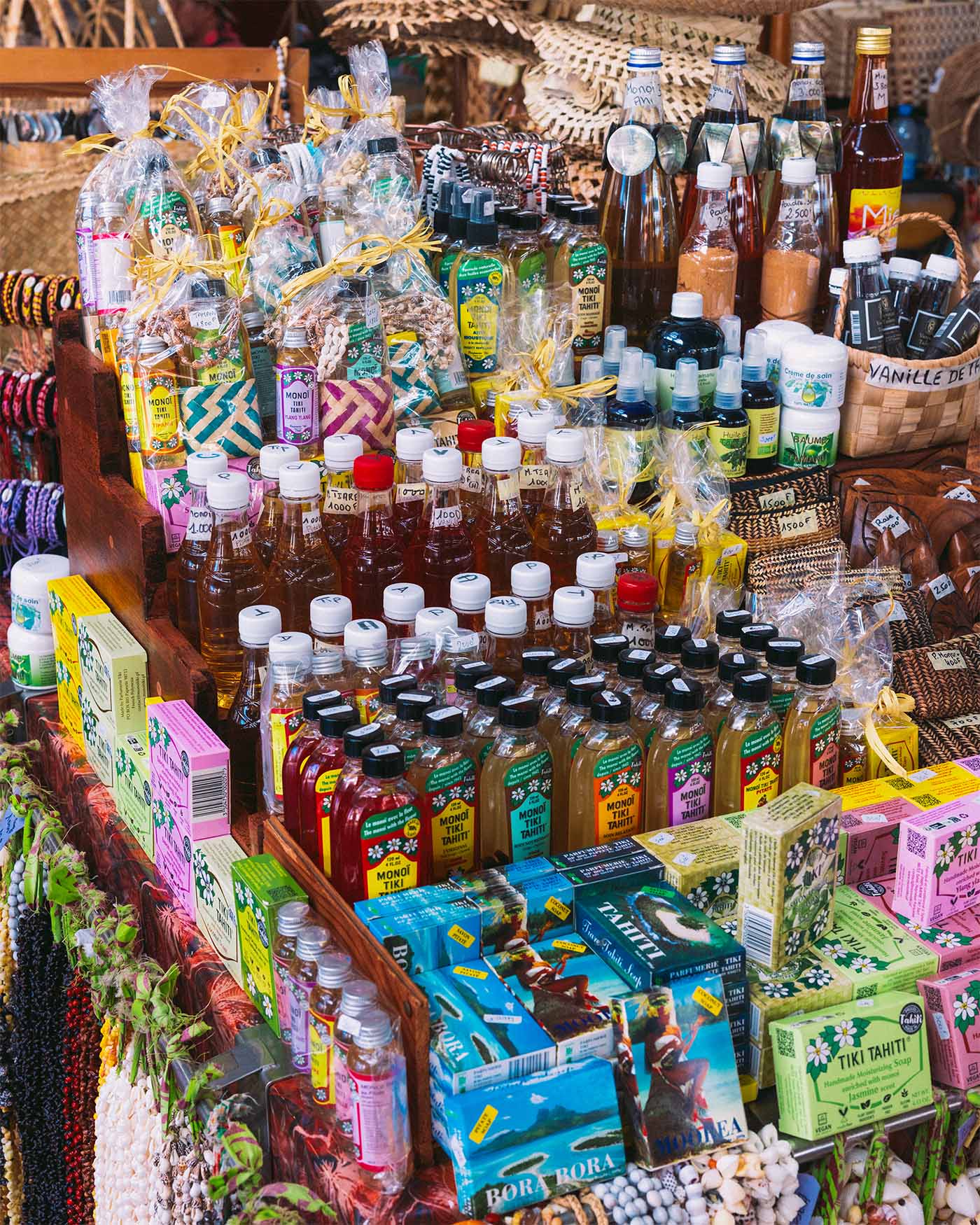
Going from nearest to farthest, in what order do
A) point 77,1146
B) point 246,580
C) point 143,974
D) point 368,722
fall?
point 368,722 → point 143,974 → point 246,580 → point 77,1146

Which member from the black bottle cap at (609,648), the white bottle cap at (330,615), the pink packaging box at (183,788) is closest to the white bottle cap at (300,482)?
the white bottle cap at (330,615)

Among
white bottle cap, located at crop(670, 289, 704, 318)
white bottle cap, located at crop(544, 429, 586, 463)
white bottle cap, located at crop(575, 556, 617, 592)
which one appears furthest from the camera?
white bottle cap, located at crop(670, 289, 704, 318)

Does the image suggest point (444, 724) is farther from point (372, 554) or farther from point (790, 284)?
point (790, 284)

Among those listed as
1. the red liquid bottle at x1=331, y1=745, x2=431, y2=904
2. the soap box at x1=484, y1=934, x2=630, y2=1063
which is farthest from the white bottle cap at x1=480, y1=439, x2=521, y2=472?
the soap box at x1=484, y1=934, x2=630, y2=1063

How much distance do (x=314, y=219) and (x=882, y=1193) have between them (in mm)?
1501

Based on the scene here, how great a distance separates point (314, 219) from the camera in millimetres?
2072

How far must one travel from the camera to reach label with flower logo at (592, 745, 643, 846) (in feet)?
4.47

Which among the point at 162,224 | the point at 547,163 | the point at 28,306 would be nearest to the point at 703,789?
the point at 162,224

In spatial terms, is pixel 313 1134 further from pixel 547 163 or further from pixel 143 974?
pixel 547 163

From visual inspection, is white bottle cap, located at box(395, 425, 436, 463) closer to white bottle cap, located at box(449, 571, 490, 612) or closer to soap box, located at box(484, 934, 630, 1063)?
white bottle cap, located at box(449, 571, 490, 612)

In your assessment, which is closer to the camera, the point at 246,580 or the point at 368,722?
the point at 368,722

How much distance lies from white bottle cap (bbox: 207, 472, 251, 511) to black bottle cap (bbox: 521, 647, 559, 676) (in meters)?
0.39

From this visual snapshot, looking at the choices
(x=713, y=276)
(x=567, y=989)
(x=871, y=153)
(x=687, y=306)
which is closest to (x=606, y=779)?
(x=567, y=989)

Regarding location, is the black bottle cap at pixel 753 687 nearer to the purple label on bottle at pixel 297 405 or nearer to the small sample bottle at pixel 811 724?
the small sample bottle at pixel 811 724
